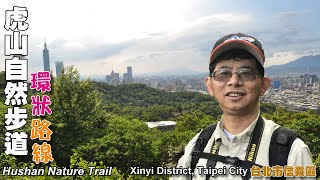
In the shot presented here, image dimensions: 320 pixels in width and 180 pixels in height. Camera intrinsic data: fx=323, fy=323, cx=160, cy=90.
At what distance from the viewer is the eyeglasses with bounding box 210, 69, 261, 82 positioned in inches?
66.5

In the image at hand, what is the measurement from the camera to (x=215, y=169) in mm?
1680

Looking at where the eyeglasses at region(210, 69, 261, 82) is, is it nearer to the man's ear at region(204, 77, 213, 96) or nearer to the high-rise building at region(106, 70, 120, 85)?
the man's ear at region(204, 77, 213, 96)

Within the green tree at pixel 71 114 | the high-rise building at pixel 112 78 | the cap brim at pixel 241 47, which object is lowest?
the green tree at pixel 71 114

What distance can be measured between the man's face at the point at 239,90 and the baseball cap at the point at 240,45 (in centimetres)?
6

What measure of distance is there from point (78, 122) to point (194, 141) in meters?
14.1

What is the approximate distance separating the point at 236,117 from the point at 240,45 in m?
0.39

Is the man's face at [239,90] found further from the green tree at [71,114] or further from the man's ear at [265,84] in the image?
the green tree at [71,114]

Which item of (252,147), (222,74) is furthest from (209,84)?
(252,147)

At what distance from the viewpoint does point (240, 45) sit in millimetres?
1660

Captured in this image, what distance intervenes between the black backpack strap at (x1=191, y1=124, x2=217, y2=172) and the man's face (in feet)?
0.59

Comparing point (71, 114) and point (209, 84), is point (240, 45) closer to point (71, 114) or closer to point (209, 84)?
point (209, 84)

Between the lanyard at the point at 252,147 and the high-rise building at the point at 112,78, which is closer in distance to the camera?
the lanyard at the point at 252,147

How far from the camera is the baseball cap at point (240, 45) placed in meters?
1.65

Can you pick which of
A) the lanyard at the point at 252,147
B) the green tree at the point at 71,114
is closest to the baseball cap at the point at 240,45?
the lanyard at the point at 252,147
